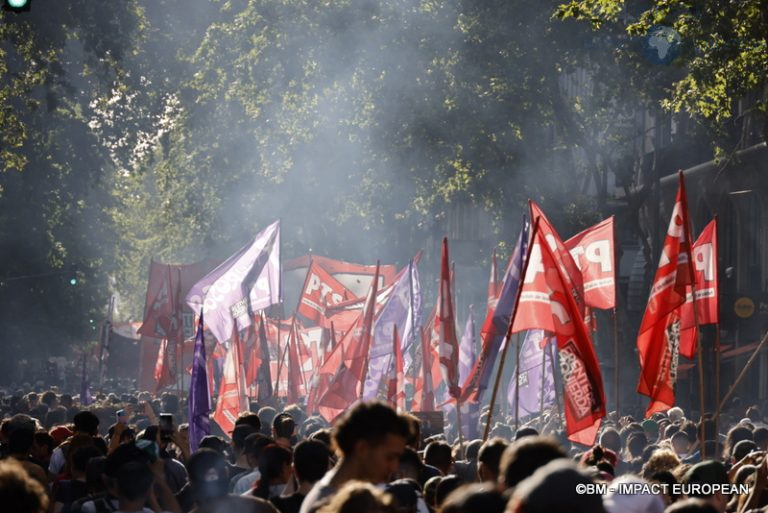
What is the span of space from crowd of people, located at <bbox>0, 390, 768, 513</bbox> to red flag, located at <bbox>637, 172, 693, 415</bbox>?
1.90 feet

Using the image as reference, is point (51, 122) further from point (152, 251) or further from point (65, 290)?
point (152, 251)

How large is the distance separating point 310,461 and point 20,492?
2.78 meters

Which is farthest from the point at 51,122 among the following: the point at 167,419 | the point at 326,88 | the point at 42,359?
the point at 167,419

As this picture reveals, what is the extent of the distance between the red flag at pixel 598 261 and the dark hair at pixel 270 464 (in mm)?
7264

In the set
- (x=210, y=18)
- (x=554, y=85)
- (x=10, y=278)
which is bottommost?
(x=10, y=278)

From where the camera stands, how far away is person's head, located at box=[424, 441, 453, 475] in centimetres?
945

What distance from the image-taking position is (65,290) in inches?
2028

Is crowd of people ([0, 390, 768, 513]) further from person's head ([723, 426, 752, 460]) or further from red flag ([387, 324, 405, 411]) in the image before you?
red flag ([387, 324, 405, 411])

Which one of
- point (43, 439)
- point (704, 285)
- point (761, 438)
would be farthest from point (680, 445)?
point (43, 439)

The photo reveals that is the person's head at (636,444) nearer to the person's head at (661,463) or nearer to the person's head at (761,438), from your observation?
the person's head at (761,438)

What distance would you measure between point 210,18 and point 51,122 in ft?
51.1

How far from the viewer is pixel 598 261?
15.5 m

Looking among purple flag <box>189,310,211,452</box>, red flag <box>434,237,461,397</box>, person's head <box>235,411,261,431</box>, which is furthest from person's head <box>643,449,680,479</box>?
purple flag <box>189,310,211,452</box>

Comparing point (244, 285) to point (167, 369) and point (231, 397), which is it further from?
point (167, 369)
